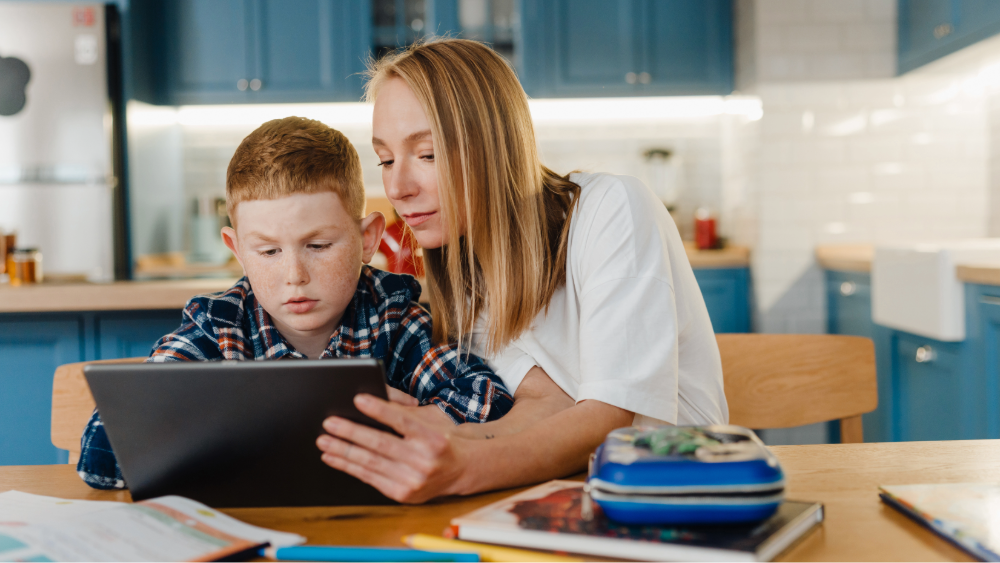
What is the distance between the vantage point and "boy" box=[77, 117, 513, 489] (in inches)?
35.4

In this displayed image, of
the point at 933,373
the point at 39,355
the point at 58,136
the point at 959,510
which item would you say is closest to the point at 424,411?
the point at 959,510

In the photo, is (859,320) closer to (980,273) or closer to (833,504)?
(980,273)

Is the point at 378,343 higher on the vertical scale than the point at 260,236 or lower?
lower

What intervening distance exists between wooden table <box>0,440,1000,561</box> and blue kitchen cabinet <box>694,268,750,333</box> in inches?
92.5

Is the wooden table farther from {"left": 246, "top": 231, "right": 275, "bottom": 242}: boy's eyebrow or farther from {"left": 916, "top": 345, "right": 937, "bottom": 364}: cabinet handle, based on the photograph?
{"left": 916, "top": 345, "right": 937, "bottom": 364}: cabinet handle

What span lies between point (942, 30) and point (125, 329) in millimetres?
2987

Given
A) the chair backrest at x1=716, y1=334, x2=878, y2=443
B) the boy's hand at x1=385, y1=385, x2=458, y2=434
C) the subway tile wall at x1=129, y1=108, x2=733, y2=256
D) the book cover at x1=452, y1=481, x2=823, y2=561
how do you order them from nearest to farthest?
1. the book cover at x1=452, y1=481, x2=823, y2=561
2. the boy's hand at x1=385, y1=385, x2=458, y2=434
3. the chair backrest at x1=716, y1=334, x2=878, y2=443
4. the subway tile wall at x1=129, y1=108, x2=733, y2=256

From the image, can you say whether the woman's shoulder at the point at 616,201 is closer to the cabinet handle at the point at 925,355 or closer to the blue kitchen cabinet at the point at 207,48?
the cabinet handle at the point at 925,355

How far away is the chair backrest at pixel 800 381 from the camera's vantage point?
112 cm

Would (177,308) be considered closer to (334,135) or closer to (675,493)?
(334,135)

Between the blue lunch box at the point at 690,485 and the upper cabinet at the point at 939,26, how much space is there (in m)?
2.34

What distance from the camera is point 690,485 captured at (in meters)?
0.50

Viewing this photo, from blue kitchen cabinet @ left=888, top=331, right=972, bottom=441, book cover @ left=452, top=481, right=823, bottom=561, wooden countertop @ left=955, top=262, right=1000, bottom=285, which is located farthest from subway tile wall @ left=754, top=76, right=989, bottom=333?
book cover @ left=452, top=481, right=823, bottom=561

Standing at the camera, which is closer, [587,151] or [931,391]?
[931,391]
